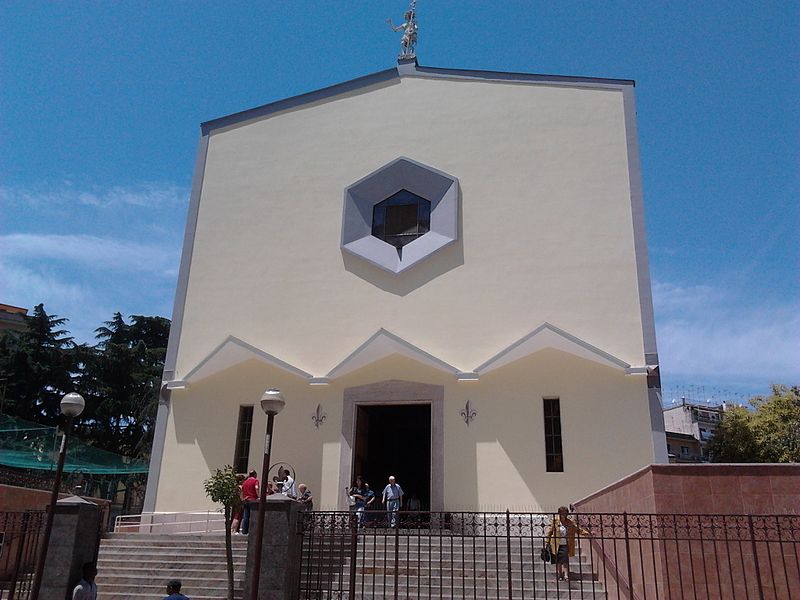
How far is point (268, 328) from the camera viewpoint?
15383 millimetres

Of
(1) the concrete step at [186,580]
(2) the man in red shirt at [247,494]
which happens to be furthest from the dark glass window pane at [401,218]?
(1) the concrete step at [186,580]

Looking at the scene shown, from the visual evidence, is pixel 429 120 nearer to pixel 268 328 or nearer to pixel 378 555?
pixel 268 328

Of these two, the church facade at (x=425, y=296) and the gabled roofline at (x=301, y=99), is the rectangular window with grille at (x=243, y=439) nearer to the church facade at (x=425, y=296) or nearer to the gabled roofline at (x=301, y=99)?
the church facade at (x=425, y=296)

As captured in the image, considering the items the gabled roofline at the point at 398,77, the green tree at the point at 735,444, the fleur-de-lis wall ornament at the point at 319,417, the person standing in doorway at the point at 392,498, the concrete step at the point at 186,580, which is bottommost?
the concrete step at the point at 186,580

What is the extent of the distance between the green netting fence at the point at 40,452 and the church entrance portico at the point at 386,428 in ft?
25.1

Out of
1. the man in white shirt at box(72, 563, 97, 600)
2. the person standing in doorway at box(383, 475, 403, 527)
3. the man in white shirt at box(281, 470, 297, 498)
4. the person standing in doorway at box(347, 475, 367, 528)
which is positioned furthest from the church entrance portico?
the man in white shirt at box(72, 563, 97, 600)

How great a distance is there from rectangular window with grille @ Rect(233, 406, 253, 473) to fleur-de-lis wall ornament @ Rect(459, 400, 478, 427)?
449 cm

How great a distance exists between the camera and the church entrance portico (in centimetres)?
1359

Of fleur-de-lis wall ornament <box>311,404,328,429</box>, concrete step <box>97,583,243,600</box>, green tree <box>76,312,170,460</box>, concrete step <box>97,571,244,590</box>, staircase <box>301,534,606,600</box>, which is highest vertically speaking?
green tree <box>76,312,170,460</box>

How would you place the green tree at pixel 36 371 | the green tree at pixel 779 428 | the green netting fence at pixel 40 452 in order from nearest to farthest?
the green netting fence at pixel 40 452 < the green tree at pixel 779 428 < the green tree at pixel 36 371

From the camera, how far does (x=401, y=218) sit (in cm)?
1611

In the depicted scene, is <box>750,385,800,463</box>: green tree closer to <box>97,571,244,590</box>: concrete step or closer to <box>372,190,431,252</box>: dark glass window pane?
<box>372,190,431,252</box>: dark glass window pane

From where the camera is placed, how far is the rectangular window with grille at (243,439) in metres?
14.5

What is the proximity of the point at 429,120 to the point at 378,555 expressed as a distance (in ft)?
32.6
